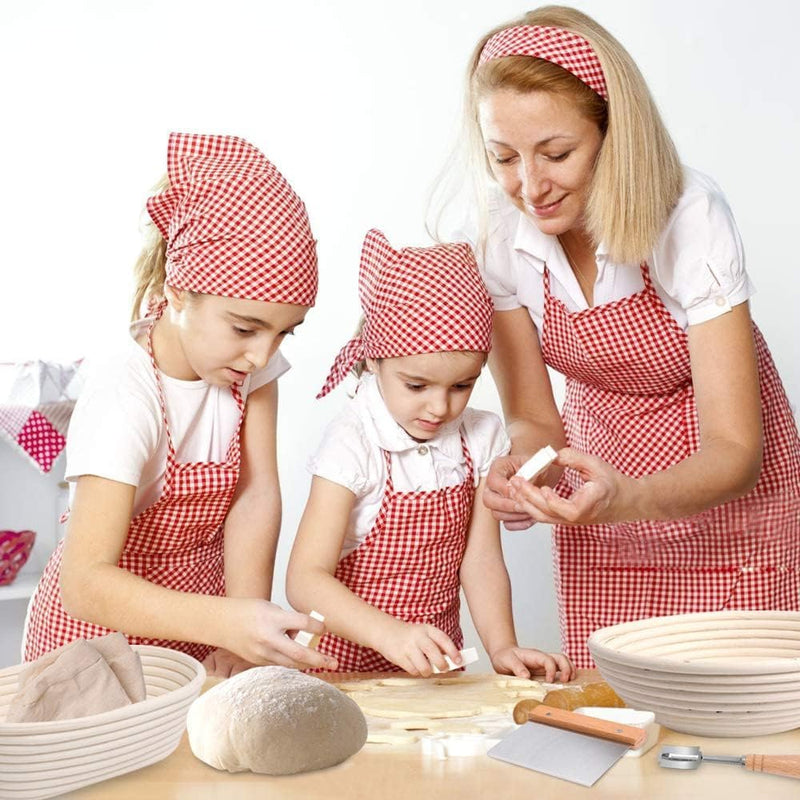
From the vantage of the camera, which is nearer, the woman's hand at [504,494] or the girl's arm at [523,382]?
the woman's hand at [504,494]

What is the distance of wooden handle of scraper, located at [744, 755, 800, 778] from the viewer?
2.99ft

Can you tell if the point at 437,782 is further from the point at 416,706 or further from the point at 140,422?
the point at 140,422

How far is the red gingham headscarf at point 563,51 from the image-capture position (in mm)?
1483

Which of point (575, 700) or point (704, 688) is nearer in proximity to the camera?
point (704, 688)

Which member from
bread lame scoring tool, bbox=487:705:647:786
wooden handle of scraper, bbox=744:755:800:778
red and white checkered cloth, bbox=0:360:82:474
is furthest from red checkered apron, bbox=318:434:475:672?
red and white checkered cloth, bbox=0:360:82:474

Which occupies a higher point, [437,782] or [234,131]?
[234,131]

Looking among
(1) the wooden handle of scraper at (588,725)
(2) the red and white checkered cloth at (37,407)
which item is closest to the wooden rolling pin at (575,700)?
(1) the wooden handle of scraper at (588,725)

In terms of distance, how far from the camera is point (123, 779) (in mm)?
946

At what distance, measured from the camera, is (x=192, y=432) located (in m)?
1.61

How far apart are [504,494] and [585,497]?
0.19 m

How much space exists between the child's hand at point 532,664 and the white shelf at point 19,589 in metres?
1.61

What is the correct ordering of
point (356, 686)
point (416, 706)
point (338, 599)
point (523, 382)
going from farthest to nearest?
point (523, 382) → point (338, 599) → point (356, 686) → point (416, 706)

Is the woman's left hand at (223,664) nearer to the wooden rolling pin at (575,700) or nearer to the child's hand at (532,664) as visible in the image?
the child's hand at (532,664)

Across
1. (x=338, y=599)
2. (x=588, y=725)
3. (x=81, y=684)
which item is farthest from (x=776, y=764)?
(x=338, y=599)
